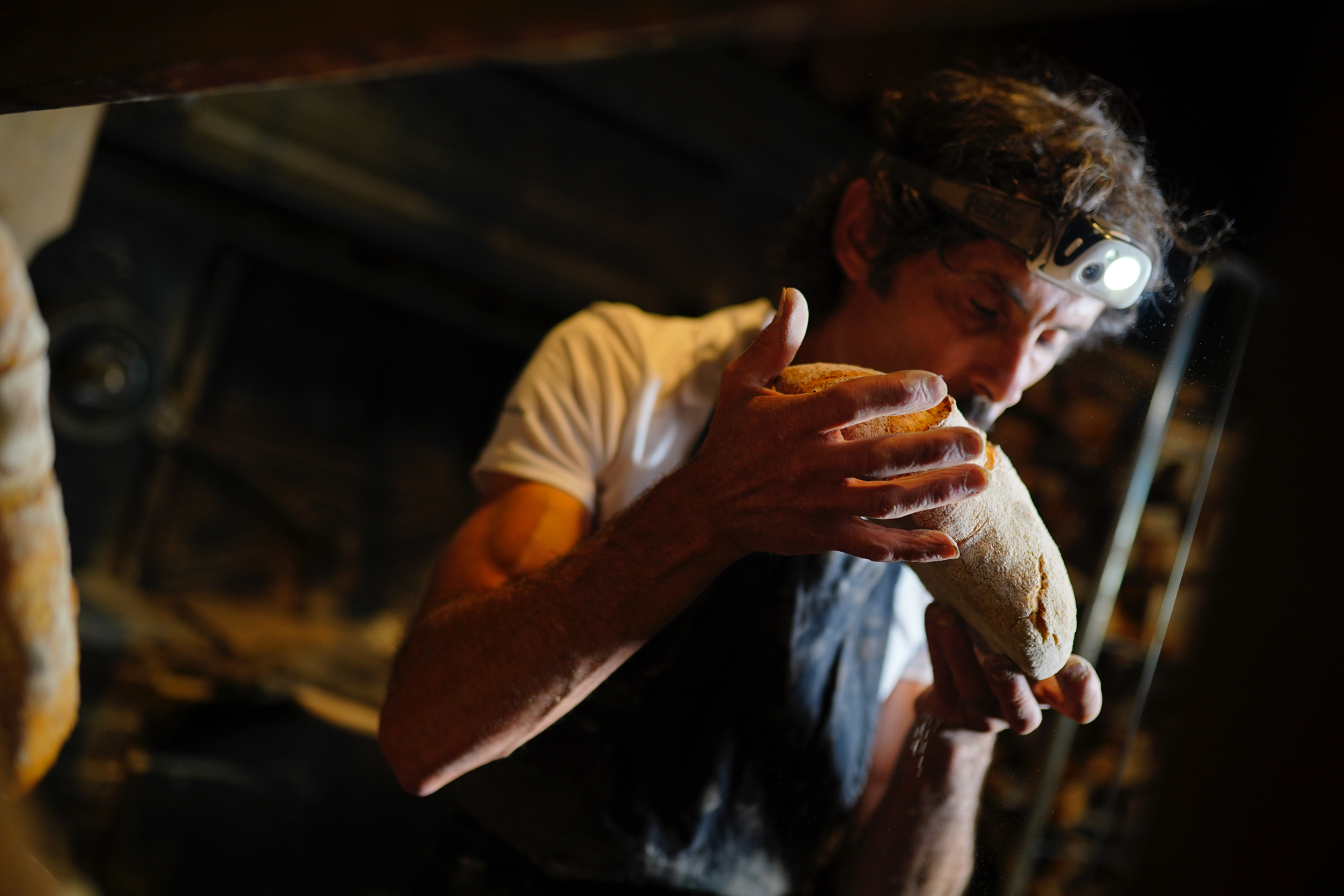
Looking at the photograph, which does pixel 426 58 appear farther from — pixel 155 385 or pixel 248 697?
pixel 155 385

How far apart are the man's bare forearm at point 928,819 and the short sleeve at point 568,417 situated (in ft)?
1.65

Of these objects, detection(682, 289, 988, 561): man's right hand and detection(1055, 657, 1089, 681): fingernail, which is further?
detection(1055, 657, 1089, 681): fingernail

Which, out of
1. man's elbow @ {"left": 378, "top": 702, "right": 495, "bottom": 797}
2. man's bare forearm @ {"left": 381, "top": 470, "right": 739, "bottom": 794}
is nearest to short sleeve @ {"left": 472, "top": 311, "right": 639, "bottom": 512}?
man's bare forearm @ {"left": 381, "top": 470, "right": 739, "bottom": 794}

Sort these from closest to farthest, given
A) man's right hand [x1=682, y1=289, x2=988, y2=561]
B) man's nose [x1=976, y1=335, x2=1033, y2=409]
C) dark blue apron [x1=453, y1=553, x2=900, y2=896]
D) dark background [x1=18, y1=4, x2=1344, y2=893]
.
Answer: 1. man's right hand [x1=682, y1=289, x2=988, y2=561]
2. man's nose [x1=976, y1=335, x2=1033, y2=409]
3. dark blue apron [x1=453, y1=553, x2=900, y2=896]
4. dark background [x1=18, y1=4, x2=1344, y2=893]

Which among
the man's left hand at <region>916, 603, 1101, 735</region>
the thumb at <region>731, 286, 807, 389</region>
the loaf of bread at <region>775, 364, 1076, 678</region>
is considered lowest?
the man's left hand at <region>916, 603, 1101, 735</region>

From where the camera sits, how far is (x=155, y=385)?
3744mm

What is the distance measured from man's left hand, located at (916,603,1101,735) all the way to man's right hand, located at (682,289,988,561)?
20 centimetres

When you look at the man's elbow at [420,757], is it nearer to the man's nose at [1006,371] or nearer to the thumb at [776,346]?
the thumb at [776,346]

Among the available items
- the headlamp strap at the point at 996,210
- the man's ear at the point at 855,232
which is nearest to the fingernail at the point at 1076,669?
the headlamp strap at the point at 996,210

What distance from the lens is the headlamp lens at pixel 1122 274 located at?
0.75 metres

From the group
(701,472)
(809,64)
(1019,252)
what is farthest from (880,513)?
(809,64)

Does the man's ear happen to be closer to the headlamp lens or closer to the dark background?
the dark background

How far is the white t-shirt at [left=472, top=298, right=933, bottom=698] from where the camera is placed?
45.5 inches

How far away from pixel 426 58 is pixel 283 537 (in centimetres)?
413
